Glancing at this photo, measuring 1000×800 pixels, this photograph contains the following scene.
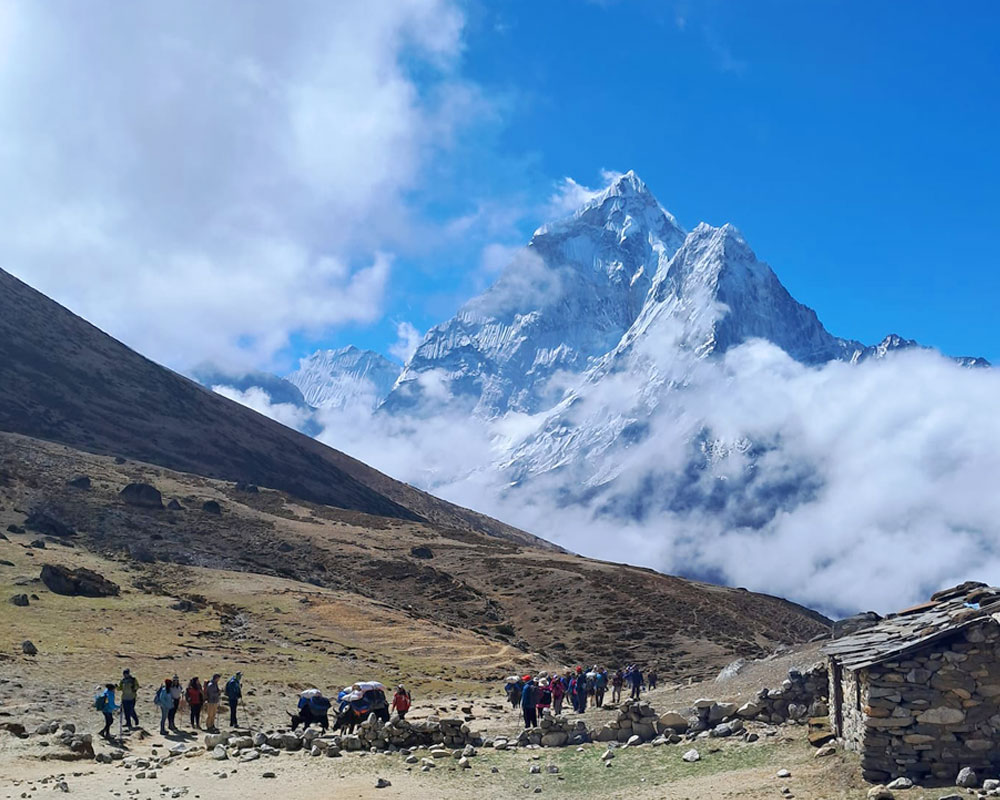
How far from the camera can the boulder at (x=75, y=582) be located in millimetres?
45812

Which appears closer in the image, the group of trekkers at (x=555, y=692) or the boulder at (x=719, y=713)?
the boulder at (x=719, y=713)

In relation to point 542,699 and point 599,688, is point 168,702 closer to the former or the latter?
point 542,699

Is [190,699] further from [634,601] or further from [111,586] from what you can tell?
[634,601]

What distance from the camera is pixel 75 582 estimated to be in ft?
153

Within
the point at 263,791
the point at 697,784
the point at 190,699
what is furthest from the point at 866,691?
the point at 190,699

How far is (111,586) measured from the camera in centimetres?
4878

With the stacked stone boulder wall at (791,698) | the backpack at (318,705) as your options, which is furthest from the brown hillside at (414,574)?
the stacked stone boulder wall at (791,698)

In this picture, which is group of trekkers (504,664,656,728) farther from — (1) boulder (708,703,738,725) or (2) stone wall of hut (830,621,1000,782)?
(2) stone wall of hut (830,621,1000,782)

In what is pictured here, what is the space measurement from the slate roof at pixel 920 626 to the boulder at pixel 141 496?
68819 mm

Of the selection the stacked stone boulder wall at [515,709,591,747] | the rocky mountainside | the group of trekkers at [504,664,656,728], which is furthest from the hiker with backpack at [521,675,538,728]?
the rocky mountainside

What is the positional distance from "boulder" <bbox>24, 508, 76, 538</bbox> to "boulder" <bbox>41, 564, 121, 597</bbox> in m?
16.4

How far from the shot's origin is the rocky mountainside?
373 feet

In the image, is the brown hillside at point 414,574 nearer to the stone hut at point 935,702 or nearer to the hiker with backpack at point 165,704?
the hiker with backpack at point 165,704

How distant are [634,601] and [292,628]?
36.0 meters
